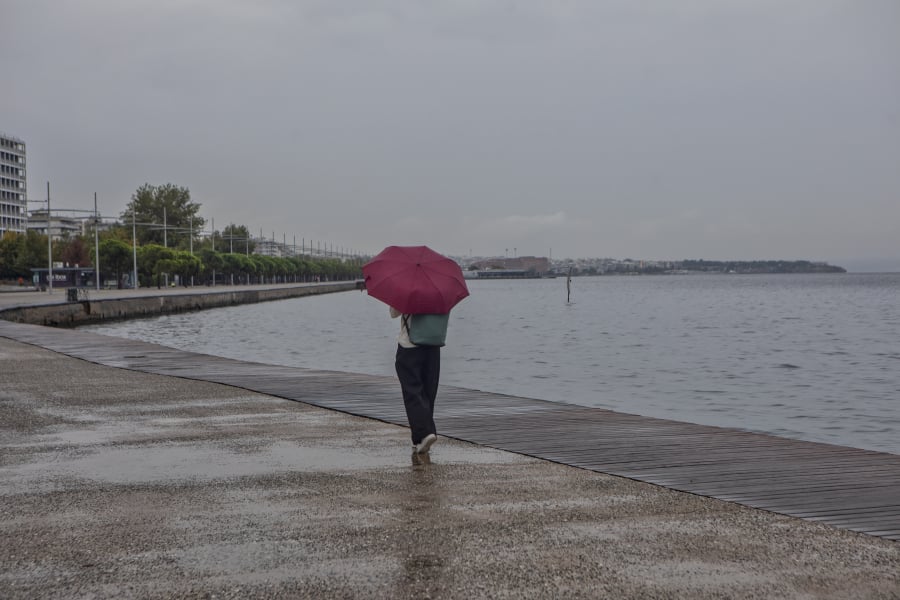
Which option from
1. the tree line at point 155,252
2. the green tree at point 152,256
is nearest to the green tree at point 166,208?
the tree line at point 155,252

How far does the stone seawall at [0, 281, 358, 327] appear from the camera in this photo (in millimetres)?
42906

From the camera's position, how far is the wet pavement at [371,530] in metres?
4.82

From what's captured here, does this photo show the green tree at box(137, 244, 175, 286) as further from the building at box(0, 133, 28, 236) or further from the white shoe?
the white shoe

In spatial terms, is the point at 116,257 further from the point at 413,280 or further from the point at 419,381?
the point at 413,280

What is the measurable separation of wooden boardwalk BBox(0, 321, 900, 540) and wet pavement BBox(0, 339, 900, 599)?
386 millimetres

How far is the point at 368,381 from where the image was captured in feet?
49.4

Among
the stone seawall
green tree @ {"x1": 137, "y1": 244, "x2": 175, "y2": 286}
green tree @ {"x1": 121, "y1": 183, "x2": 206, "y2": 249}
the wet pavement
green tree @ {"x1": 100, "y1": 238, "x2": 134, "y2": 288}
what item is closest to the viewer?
the wet pavement

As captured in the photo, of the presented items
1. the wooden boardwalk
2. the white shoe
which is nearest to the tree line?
the wooden boardwalk

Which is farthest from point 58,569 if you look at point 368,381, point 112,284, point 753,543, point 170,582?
point 112,284

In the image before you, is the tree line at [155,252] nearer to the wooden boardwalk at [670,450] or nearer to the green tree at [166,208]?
the green tree at [166,208]

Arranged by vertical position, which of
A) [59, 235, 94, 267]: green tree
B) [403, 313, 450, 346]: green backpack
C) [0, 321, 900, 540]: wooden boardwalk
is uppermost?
[59, 235, 94, 267]: green tree

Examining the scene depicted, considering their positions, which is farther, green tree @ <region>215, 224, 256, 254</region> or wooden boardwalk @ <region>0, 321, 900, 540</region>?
green tree @ <region>215, 224, 256, 254</region>

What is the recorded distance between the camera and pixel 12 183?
6924 inches

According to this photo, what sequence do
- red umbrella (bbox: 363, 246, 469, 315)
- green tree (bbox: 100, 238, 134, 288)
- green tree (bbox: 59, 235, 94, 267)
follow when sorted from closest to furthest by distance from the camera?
red umbrella (bbox: 363, 246, 469, 315)
green tree (bbox: 100, 238, 134, 288)
green tree (bbox: 59, 235, 94, 267)
